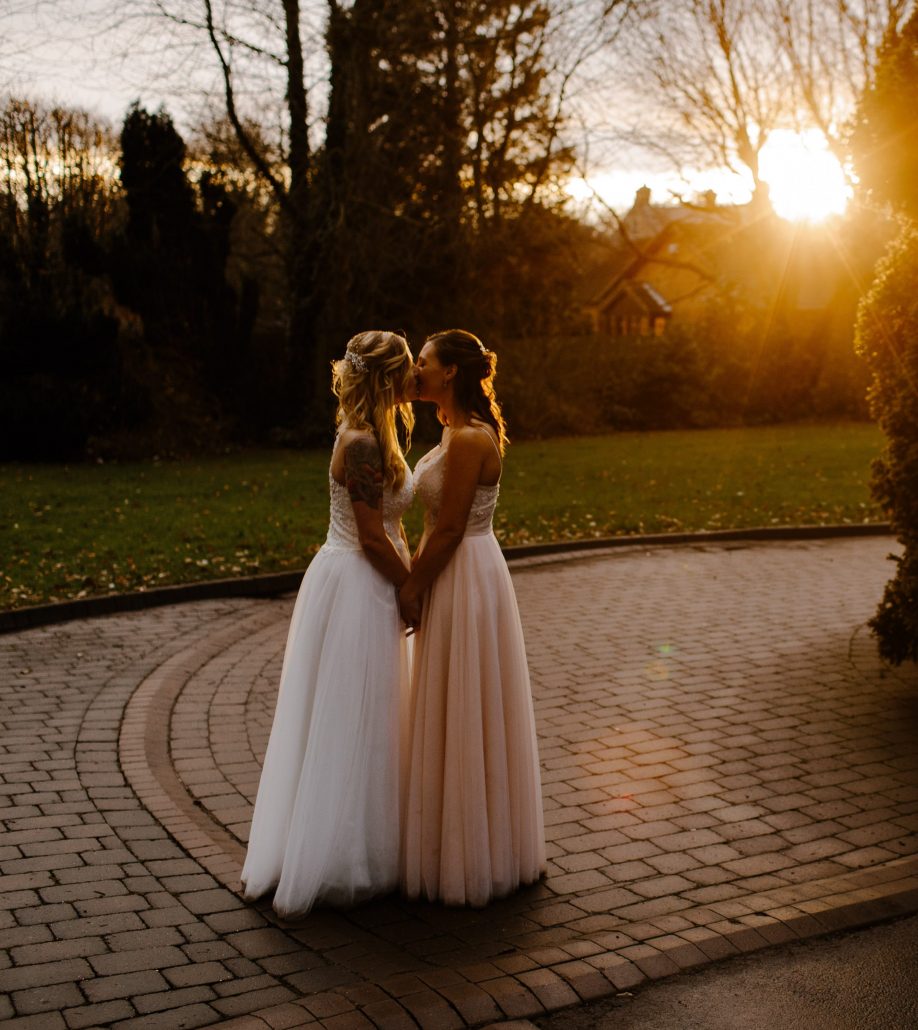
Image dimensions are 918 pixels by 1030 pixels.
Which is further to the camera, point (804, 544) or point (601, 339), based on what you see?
point (601, 339)

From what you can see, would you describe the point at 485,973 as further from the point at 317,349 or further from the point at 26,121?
the point at 26,121

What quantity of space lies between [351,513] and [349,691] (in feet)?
2.32

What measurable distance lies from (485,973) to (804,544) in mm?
11152

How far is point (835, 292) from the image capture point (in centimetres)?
3572

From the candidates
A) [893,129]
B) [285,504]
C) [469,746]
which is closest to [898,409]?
[893,129]

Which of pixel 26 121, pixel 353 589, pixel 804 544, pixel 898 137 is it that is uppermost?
pixel 26 121

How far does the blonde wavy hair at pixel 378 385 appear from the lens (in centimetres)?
450

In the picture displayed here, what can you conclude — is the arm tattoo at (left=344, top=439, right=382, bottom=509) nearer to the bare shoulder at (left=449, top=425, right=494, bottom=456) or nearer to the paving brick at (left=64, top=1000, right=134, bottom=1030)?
the bare shoulder at (left=449, top=425, right=494, bottom=456)

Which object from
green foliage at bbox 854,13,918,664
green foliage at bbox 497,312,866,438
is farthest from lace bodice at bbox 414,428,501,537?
green foliage at bbox 497,312,866,438

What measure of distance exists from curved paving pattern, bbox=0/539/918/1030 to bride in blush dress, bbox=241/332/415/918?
0.66ft

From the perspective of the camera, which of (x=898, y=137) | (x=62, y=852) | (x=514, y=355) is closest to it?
(x=62, y=852)

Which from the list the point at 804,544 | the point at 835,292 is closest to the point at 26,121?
the point at 804,544

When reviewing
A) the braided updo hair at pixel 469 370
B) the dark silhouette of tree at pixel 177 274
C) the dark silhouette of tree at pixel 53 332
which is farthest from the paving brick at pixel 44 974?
the dark silhouette of tree at pixel 177 274

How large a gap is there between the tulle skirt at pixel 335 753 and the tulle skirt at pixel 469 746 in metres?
0.11
